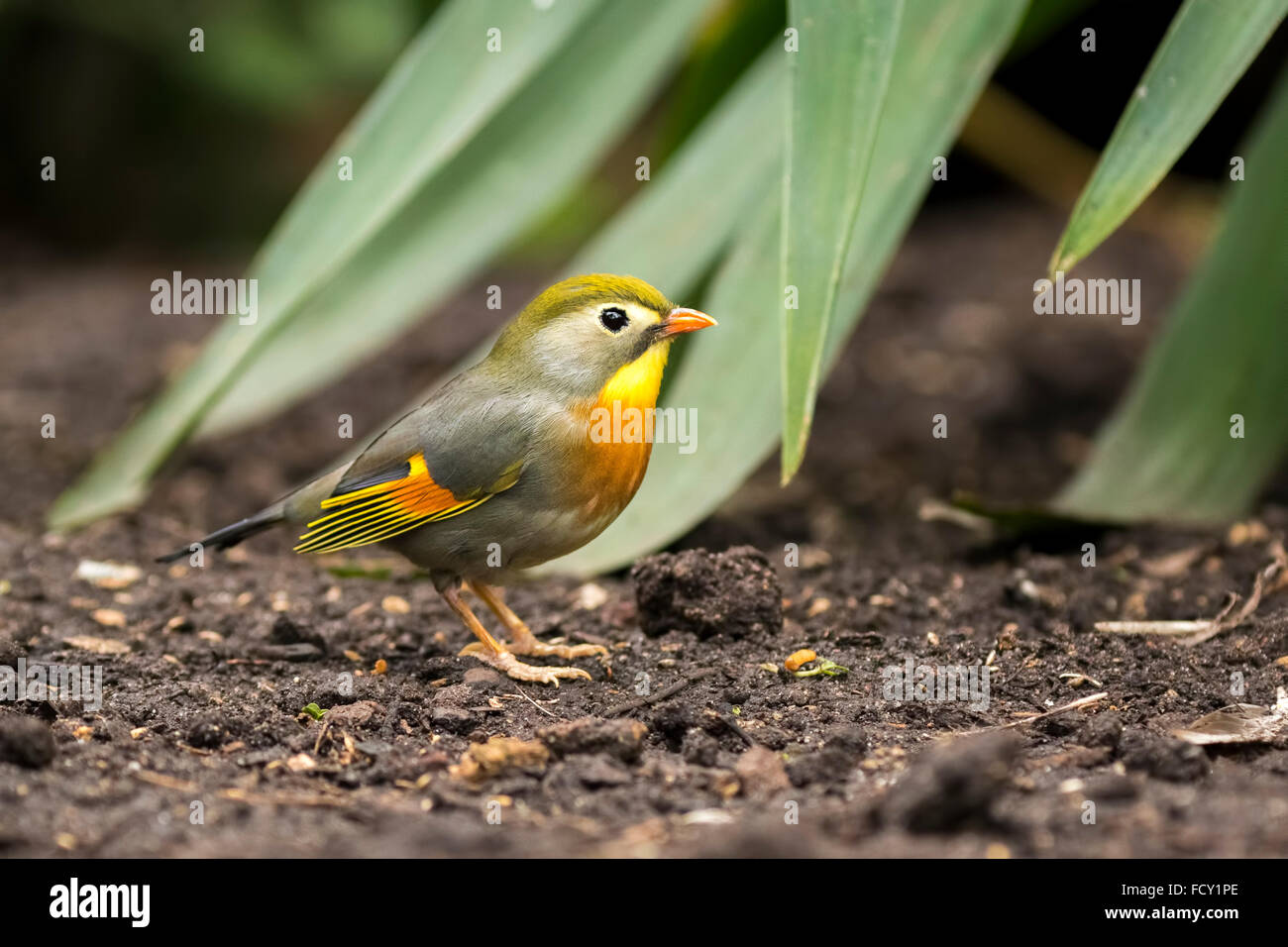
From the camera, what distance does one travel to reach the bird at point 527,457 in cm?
402

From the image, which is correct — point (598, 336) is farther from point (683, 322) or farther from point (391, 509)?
point (391, 509)

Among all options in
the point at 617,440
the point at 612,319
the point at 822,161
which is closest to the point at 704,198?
the point at 612,319

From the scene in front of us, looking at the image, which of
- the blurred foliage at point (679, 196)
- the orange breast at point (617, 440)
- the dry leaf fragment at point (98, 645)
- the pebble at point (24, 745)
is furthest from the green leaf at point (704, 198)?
the pebble at point (24, 745)

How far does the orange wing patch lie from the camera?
162 inches

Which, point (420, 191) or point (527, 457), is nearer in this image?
point (527, 457)

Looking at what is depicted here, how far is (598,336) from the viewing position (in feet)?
13.5

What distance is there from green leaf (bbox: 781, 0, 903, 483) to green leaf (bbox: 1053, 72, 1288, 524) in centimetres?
184

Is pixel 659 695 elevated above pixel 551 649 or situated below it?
below

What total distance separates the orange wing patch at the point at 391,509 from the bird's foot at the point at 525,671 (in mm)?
424

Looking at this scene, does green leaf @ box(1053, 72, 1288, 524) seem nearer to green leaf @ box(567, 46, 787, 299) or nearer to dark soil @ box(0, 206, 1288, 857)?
dark soil @ box(0, 206, 1288, 857)

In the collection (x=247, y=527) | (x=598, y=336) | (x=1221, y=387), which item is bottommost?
(x=247, y=527)

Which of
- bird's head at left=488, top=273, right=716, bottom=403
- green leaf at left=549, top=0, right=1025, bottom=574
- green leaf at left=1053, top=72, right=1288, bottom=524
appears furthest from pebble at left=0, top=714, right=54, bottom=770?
green leaf at left=1053, top=72, right=1288, bottom=524

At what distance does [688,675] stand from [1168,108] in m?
1.82
